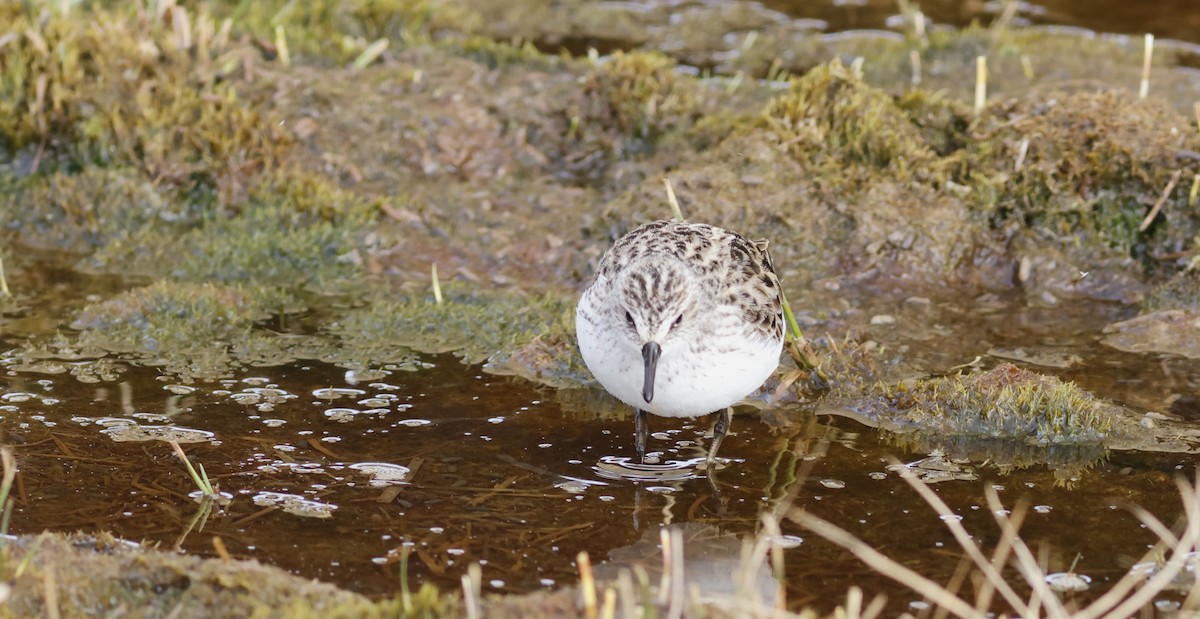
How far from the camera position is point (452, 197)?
9.02 m

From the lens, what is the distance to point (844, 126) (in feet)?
28.5

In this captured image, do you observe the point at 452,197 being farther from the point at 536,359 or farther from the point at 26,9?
the point at 26,9

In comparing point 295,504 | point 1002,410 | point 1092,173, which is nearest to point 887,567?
point 1002,410

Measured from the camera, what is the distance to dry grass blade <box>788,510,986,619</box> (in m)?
4.33

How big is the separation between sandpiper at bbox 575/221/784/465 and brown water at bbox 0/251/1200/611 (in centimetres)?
48

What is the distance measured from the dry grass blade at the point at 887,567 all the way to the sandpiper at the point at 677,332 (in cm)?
67

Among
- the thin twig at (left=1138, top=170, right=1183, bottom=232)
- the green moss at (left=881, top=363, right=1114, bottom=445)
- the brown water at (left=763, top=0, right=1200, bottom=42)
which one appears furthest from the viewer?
the brown water at (left=763, top=0, right=1200, bottom=42)

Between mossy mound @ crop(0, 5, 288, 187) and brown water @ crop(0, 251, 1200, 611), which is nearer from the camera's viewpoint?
brown water @ crop(0, 251, 1200, 611)

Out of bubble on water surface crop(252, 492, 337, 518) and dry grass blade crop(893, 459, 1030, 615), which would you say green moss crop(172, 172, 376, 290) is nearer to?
bubble on water surface crop(252, 492, 337, 518)

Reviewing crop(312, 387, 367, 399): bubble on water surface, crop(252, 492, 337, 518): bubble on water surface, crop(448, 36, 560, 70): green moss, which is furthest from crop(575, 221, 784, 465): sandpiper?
crop(448, 36, 560, 70): green moss

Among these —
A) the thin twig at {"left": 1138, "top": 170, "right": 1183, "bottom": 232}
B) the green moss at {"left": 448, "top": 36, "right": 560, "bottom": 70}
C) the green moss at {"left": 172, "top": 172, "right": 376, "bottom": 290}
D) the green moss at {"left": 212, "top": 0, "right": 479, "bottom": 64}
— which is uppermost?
the green moss at {"left": 212, "top": 0, "right": 479, "bottom": 64}

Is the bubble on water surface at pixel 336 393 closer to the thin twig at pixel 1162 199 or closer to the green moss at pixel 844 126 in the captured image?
the green moss at pixel 844 126

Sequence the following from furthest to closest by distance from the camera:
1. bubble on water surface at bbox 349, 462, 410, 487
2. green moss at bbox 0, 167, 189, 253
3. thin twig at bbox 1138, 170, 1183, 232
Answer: green moss at bbox 0, 167, 189, 253, thin twig at bbox 1138, 170, 1183, 232, bubble on water surface at bbox 349, 462, 410, 487

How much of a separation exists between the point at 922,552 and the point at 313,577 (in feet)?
7.74
